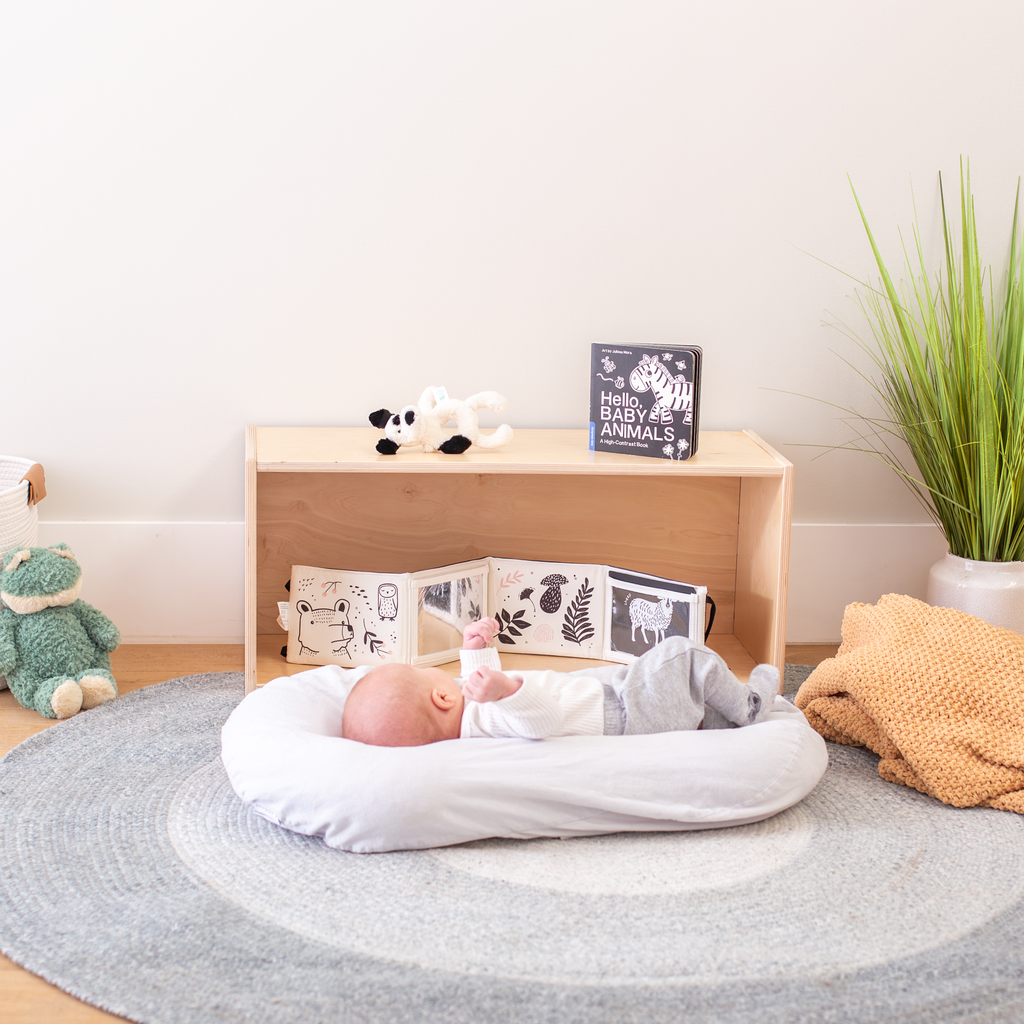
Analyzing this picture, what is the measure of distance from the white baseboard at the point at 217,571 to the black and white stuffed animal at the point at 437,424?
1.47 feet

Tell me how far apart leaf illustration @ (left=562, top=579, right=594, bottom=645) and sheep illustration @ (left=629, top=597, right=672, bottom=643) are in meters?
0.08

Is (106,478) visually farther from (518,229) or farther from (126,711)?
(518,229)

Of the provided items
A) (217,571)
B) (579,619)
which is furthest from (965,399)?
(217,571)

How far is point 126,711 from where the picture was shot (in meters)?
1.59

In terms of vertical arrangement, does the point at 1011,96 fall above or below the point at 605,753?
above

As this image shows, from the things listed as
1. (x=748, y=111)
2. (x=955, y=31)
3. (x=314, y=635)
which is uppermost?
(x=955, y=31)

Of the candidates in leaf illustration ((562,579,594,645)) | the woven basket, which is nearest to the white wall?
the woven basket

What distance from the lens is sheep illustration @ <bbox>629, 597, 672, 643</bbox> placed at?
168 centimetres

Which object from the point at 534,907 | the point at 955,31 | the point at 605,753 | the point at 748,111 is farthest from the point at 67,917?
the point at 955,31

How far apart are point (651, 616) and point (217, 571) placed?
2.84 feet

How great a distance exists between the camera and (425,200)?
179cm

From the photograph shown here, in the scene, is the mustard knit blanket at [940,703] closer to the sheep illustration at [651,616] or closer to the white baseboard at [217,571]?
the sheep illustration at [651,616]

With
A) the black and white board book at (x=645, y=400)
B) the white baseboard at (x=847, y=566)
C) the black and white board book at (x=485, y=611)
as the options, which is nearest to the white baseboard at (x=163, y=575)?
the black and white board book at (x=485, y=611)

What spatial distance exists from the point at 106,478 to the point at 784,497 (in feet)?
4.20
